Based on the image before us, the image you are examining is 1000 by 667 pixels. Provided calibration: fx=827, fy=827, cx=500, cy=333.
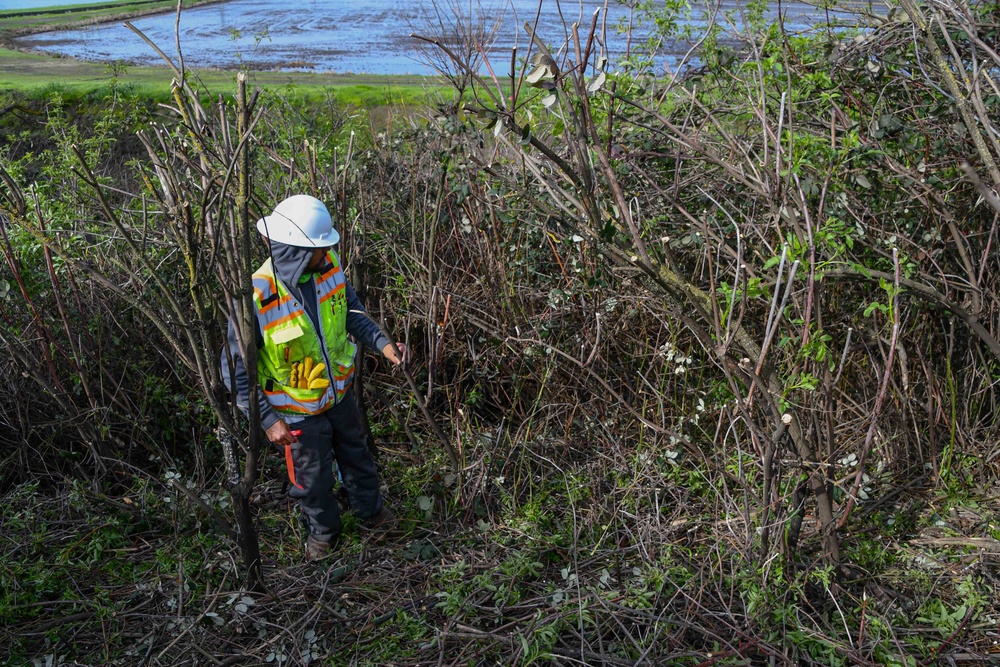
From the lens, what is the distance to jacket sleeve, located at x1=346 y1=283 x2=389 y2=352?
379 cm

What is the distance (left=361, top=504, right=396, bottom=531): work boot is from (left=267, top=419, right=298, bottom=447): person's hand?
692 mm

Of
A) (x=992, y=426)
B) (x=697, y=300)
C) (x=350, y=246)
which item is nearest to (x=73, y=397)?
(x=350, y=246)

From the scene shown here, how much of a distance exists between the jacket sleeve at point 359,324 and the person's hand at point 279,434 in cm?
56

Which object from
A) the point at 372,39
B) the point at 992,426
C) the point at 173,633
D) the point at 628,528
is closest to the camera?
the point at 173,633

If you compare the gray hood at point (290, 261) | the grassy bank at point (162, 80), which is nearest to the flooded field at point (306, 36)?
the grassy bank at point (162, 80)

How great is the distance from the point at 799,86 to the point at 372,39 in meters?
9.44

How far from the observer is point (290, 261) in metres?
3.38

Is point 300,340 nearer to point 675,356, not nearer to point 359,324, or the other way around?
→ point 359,324

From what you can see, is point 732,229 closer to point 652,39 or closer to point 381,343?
point 652,39

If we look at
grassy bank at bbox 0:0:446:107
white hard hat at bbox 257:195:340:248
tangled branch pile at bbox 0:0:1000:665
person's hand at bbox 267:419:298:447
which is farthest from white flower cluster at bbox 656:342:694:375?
grassy bank at bbox 0:0:446:107

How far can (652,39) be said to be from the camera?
4.37 meters

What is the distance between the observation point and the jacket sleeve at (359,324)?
379 cm

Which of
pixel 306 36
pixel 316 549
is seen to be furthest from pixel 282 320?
pixel 306 36

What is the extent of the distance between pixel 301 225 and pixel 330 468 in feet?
3.60
